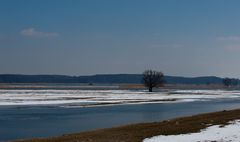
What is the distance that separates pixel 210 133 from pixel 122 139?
174 inches

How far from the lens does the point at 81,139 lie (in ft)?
70.6

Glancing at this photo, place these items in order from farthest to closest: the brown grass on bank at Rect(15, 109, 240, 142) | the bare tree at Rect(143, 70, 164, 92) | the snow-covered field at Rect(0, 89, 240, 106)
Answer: the bare tree at Rect(143, 70, 164, 92) < the snow-covered field at Rect(0, 89, 240, 106) < the brown grass on bank at Rect(15, 109, 240, 142)

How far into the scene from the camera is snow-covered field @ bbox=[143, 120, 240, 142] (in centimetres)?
2020

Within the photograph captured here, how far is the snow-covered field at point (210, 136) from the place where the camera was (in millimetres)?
20203

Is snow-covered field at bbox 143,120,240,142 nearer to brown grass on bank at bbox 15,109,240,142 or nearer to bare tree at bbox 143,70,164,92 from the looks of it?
brown grass on bank at bbox 15,109,240,142

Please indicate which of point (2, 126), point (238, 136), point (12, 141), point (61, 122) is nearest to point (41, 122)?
point (61, 122)

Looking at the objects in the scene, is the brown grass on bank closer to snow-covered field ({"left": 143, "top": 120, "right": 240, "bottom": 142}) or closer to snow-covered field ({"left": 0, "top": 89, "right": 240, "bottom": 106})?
snow-covered field ({"left": 143, "top": 120, "right": 240, "bottom": 142})

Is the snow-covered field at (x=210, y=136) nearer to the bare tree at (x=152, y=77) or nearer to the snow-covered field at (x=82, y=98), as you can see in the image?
the snow-covered field at (x=82, y=98)

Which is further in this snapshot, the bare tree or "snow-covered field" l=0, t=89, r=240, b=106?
the bare tree

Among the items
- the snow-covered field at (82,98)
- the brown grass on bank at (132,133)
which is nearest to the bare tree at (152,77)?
the snow-covered field at (82,98)

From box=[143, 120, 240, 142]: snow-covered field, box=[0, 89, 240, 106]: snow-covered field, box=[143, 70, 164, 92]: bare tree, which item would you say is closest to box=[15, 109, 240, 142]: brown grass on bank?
box=[143, 120, 240, 142]: snow-covered field

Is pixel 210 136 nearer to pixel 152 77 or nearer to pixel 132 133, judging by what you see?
pixel 132 133

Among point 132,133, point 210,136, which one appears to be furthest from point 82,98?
point 210,136

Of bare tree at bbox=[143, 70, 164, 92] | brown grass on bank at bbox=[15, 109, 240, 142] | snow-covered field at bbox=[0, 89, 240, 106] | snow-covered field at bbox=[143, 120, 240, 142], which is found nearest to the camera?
snow-covered field at bbox=[143, 120, 240, 142]
